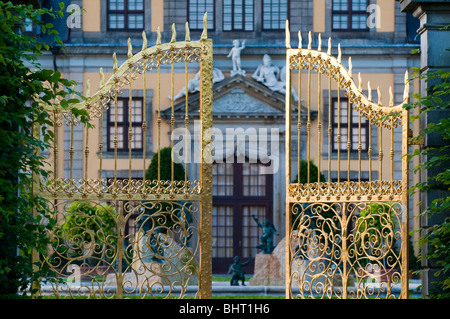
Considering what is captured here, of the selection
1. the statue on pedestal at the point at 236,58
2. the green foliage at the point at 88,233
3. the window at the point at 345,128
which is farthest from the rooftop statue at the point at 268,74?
the green foliage at the point at 88,233

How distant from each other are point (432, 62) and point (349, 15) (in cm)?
1479

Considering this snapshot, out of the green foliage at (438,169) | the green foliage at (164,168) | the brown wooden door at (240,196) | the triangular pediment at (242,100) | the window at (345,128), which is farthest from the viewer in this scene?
the brown wooden door at (240,196)

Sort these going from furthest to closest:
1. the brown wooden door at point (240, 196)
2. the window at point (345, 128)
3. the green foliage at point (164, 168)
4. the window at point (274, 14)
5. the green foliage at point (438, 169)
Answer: the window at point (274, 14)
the brown wooden door at point (240, 196)
the window at point (345, 128)
the green foliage at point (164, 168)
the green foliage at point (438, 169)

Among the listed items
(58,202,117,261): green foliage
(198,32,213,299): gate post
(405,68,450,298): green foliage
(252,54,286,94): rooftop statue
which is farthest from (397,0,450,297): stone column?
(252,54,286,94): rooftop statue

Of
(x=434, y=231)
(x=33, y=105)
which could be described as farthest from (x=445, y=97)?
(x=33, y=105)

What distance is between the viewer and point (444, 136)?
24.4ft

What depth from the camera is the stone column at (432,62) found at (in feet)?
25.6

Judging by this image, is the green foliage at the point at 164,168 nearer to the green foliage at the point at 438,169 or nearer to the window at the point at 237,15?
the window at the point at 237,15

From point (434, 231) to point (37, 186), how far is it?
12.0 feet

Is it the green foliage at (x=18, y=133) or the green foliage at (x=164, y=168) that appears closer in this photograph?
the green foliage at (x=18, y=133)

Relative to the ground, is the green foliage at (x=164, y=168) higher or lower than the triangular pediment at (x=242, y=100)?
lower

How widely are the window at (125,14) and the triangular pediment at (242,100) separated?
96.0 inches

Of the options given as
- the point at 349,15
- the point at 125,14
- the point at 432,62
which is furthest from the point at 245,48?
the point at 432,62

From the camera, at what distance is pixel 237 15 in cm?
2233
